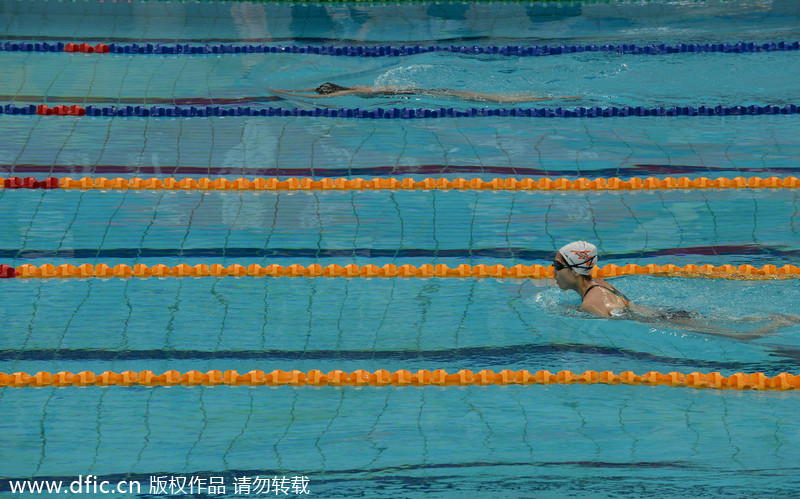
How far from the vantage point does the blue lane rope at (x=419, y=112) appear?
25.2ft

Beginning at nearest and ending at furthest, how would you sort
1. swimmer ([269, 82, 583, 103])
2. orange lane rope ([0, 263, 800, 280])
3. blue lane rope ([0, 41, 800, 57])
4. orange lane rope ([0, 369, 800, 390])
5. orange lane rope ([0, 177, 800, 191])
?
orange lane rope ([0, 369, 800, 390]) → orange lane rope ([0, 263, 800, 280]) → orange lane rope ([0, 177, 800, 191]) → swimmer ([269, 82, 583, 103]) → blue lane rope ([0, 41, 800, 57])

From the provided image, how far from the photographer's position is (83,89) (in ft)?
26.6

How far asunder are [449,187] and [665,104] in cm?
214

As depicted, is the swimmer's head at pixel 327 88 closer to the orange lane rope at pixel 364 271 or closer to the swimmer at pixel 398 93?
the swimmer at pixel 398 93

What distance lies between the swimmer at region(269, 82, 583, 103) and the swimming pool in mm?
102

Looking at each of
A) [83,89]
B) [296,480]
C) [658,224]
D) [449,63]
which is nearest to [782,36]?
[449,63]

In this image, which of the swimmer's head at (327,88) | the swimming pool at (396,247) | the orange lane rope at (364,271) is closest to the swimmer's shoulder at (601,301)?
the swimming pool at (396,247)

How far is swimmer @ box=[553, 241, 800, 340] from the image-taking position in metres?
5.01

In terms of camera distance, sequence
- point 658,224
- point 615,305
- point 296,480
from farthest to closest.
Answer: point 658,224
point 615,305
point 296,480

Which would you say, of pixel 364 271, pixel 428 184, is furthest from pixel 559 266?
pixel 428 184

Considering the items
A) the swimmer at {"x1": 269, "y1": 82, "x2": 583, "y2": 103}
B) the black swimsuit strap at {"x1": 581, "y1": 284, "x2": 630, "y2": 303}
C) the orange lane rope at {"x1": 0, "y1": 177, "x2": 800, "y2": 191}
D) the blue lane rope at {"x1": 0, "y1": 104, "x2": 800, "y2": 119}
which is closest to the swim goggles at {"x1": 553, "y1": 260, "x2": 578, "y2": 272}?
the black swimsuit strap at {"x1": 581, "y1": 284, "x2": 630, "y2": 303}

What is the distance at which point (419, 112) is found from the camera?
25.4 feet

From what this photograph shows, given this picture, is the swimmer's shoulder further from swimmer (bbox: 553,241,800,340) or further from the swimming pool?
the swimming pool

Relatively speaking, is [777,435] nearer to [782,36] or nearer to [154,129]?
[154,129]
